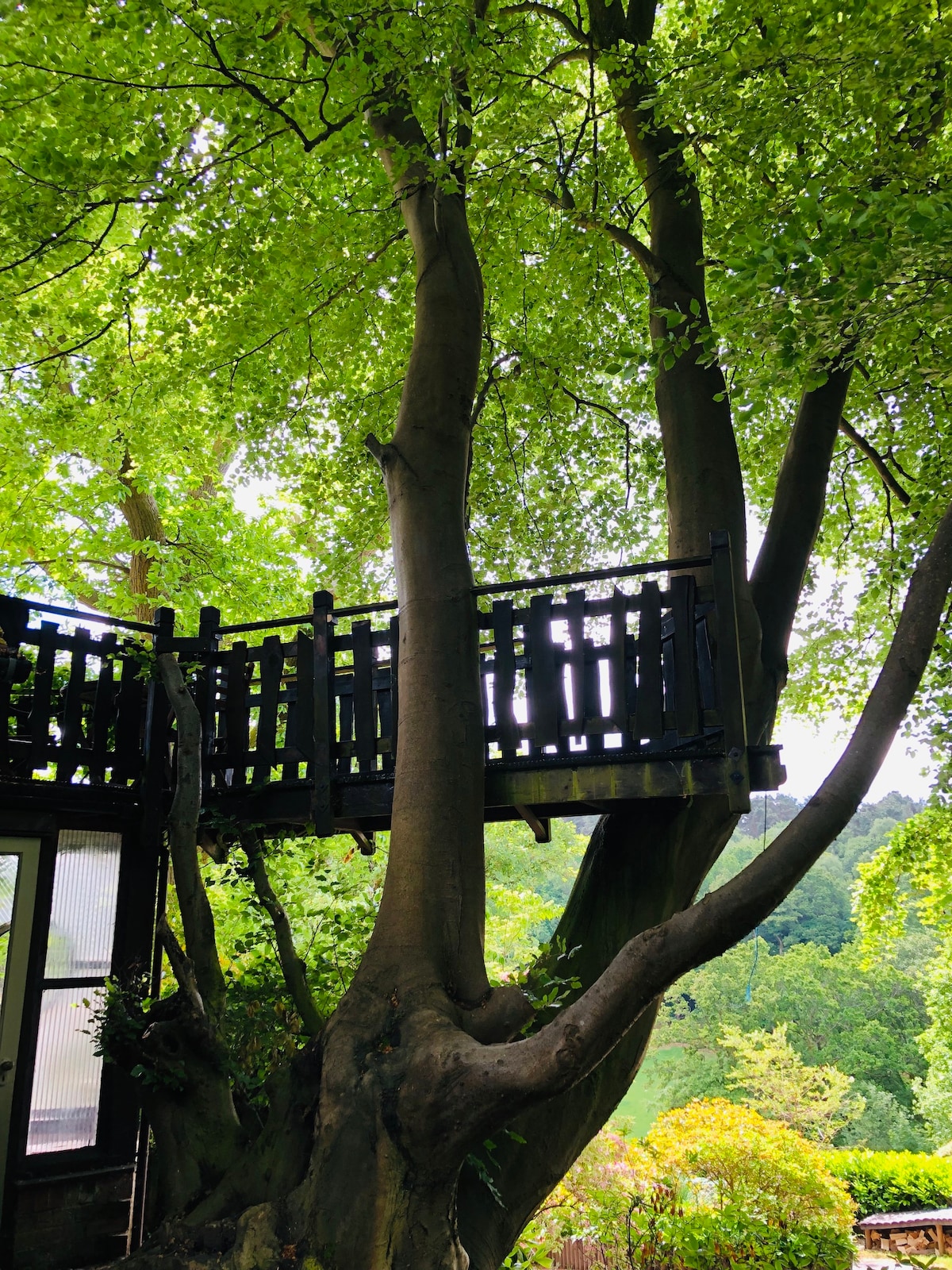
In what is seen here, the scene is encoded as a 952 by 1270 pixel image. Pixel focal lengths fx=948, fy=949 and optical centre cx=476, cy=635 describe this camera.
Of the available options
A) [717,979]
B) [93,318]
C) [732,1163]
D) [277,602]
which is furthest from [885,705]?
[717,979]

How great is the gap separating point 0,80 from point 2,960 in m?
5.79

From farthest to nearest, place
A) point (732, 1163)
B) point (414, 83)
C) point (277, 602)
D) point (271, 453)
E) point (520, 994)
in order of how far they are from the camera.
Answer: point (277, 602) < point (271, 453) < point (732, 1163) < point (414, 83) < point (520, 994)

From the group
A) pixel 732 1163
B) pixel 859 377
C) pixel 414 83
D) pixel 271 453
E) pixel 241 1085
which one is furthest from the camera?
pixel 271 453

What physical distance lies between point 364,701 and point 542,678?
120 centimetres

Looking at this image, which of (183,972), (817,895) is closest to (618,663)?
(183,972)

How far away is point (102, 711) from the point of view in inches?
243

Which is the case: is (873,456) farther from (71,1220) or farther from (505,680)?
(71,1220)

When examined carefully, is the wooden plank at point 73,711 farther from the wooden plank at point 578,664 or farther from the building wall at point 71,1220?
the wooden plank at point 578,664

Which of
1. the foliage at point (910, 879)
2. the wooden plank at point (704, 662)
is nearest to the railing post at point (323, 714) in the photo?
the wooden plank at point (704, 662)

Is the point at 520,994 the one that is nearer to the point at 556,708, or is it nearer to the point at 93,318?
the point at 556,708

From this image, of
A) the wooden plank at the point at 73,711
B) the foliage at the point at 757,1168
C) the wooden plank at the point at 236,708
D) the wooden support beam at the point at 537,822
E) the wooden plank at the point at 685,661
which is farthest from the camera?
the foliage at the point at 757,1168

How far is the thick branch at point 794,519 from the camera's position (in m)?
6.45

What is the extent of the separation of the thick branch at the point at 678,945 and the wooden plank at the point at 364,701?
231 cm

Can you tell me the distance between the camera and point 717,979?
41.4m
